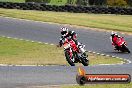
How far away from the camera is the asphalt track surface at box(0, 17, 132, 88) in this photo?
12633 millimetres

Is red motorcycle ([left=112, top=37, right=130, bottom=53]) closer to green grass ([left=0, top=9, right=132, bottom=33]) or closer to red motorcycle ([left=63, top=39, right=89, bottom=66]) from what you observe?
red motorcycle ([left=63, top=39, right=89, bottom=66])

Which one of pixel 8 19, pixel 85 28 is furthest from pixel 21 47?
pixel 8 19

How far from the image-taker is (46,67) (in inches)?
618

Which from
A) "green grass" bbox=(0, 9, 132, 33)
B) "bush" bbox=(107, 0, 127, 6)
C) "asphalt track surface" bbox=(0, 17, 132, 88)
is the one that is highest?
"asphalt track surface" bbox=(0, 17, 132, 88)

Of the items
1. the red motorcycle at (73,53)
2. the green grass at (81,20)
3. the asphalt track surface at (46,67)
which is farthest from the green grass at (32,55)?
the green grass at (81,20)

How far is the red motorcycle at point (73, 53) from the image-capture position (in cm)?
1764

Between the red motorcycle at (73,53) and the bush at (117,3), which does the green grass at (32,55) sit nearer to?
the red motorcycle at (73,53)

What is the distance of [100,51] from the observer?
24344 millimetres

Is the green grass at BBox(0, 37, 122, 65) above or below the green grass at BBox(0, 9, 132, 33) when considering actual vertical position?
above

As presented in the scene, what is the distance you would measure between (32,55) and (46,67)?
5.33m

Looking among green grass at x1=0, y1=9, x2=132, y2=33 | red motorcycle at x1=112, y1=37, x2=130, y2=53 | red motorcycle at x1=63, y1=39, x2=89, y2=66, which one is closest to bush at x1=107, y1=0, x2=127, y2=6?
green grass at x1=0, y1=9, x2=132, y2=33

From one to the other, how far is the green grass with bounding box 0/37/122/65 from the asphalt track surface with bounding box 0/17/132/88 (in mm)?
1650

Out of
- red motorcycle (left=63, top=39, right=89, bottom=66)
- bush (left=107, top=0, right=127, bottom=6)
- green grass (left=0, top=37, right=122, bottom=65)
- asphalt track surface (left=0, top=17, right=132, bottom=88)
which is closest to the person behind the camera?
asphalt track surface (left=0, top=17, right=132, bottom=88)

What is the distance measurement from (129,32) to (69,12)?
19367 millimetres
